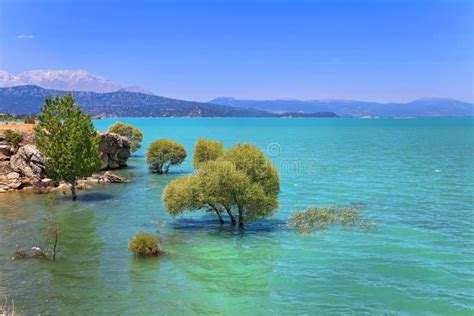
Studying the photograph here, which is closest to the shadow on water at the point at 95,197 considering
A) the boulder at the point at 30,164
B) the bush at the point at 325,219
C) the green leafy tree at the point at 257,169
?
the boulder at the point at 30,164

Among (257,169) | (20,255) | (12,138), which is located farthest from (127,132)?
(20,255)

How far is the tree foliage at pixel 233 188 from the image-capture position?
46.8 metres

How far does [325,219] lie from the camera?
53.1 meters

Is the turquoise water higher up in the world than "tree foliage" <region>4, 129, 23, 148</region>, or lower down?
lower down

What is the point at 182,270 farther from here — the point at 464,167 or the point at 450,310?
the point at 464,167

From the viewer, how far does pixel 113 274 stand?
35.4 meters

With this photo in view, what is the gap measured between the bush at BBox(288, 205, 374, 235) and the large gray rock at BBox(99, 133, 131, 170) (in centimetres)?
5308

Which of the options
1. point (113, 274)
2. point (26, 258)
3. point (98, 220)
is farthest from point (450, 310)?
point (98, 220)

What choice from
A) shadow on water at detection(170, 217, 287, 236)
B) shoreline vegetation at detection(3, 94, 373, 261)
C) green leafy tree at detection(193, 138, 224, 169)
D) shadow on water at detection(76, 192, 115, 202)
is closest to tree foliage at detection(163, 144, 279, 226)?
shoreline vegetation at detection(3, 94, 373, 261)

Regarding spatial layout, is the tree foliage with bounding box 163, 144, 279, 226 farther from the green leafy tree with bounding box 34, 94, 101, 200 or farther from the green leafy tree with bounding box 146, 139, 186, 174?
the green leafy tree with bounding box 146, 139, 186, 174

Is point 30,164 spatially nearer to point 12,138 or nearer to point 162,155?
point 12,138

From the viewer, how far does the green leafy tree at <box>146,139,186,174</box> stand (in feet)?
308

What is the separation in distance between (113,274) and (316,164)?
81894 millimetres

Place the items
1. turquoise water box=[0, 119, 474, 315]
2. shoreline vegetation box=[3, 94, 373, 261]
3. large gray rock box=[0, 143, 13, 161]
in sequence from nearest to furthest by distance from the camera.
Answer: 1. turquoise water box=[0, 119, 474, 315]
2. shoreline vegetation box=[3, 94, 373, 261]
3. large gray rock box=[0, 143, 13, 161]
